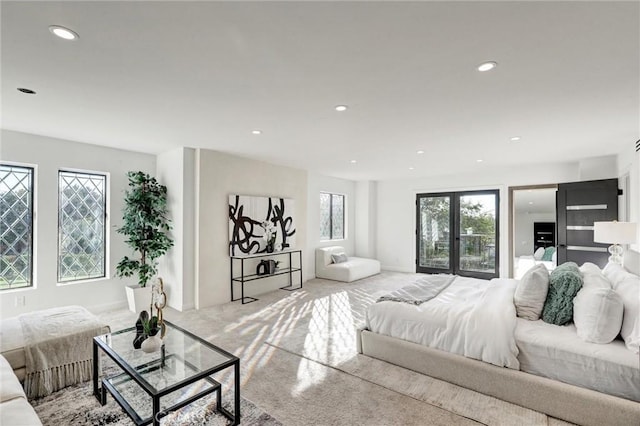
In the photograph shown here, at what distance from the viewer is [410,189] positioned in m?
7.51

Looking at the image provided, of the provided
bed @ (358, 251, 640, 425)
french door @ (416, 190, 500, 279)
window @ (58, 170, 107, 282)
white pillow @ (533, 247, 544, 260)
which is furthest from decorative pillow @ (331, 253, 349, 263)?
white pillow @ (533, 247, 544, 260)

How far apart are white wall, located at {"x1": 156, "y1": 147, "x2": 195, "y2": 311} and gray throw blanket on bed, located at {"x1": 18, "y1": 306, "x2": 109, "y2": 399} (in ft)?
5.72

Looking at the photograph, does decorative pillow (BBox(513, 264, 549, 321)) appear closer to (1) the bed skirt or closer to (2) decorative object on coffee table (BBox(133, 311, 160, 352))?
(1) the bed skirt

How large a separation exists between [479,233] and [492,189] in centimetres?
99

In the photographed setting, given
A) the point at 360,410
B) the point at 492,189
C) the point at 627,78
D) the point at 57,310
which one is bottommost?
the point at 360,410

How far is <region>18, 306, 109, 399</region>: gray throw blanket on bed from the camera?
7.46 ft

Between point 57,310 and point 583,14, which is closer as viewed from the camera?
point 583,14

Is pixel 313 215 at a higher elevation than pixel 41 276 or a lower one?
higher

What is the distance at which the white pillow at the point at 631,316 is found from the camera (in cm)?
188

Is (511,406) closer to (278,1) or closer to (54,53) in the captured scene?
(278,1)

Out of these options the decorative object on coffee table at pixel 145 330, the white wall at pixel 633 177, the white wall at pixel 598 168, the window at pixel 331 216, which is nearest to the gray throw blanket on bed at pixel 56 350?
the decorative object on coffee table at pixel 145 330

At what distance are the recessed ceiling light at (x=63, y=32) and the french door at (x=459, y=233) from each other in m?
6.90

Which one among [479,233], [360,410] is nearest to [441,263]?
[479,233]

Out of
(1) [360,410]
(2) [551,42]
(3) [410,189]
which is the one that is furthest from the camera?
(3) [410,189]
